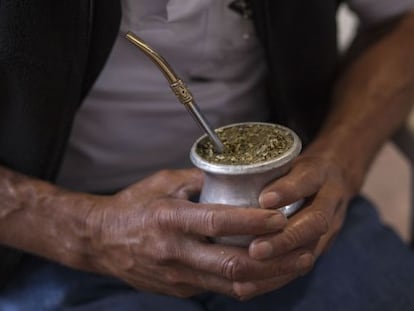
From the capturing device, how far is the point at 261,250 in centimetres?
60

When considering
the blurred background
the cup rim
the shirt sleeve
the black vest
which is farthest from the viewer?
the blurred background

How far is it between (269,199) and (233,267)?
8 centimetres

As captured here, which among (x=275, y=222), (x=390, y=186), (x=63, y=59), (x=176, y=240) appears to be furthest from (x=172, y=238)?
(x=390, y=186)

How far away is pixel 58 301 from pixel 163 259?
18cm

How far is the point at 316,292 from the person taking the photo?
0.79 m

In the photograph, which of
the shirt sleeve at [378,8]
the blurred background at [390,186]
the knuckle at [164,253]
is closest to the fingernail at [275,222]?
the knuckle at [164,253]

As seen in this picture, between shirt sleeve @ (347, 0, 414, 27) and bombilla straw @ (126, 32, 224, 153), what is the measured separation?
1.40 ft

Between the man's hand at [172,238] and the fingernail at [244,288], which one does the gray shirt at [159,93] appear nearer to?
the man's hand at [172,238]

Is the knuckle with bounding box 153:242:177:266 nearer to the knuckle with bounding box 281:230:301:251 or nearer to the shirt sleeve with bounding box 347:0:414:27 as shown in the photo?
the knuckle with bounding box 281:230:301:251

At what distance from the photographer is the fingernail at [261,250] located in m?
0.60

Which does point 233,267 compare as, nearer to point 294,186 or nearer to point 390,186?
point 294,186

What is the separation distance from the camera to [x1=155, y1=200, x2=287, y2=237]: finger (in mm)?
588

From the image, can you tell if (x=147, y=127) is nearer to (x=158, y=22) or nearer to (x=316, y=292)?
(x=158, y=22)

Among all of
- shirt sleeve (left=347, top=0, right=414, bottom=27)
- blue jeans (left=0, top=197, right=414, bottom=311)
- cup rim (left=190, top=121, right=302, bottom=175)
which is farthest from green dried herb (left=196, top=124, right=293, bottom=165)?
shirt sleeve (left=347, top=0, right=414, bottom=27)
